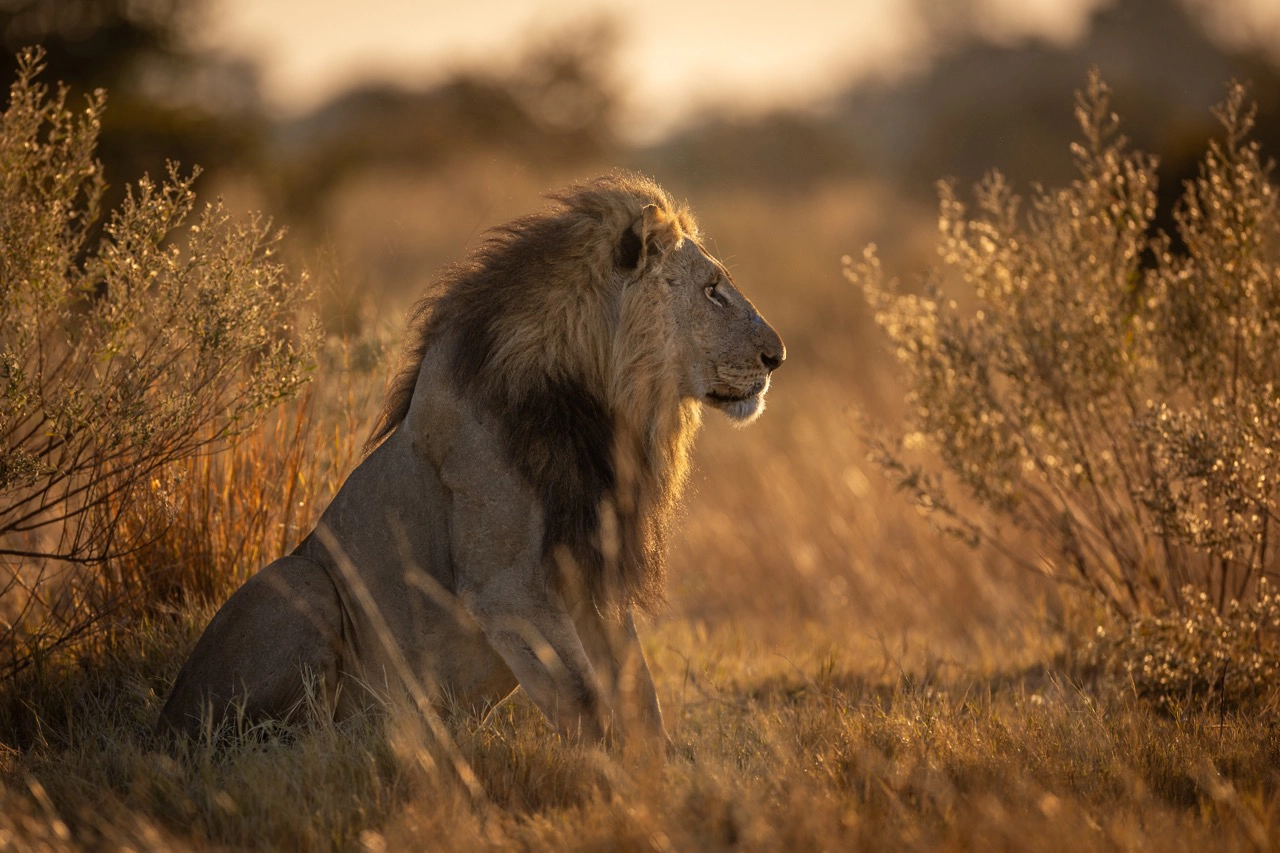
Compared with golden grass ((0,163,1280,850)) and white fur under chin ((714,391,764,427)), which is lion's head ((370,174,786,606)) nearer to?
white fur under chin ((714,391,764,427))

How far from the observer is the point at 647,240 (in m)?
4.48

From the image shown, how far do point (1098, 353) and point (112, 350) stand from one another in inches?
159

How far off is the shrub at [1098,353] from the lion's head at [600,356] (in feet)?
4.63

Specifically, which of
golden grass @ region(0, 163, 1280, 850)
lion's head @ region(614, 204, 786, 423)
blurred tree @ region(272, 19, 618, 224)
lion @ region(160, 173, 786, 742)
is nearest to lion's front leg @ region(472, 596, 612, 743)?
lion @ region(160, 173, 786, 742)

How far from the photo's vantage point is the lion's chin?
465 centimetres

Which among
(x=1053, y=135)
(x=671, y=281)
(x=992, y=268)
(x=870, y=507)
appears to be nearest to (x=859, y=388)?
(x=870, y=507)

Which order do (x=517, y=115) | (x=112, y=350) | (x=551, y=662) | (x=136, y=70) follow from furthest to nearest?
1. (x=517, y=115)
2. (x=136, y=70)
3. (x=112, y=350)
4. (x=551, y=662)

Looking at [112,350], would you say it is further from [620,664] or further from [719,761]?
[719,761]

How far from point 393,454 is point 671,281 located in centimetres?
116

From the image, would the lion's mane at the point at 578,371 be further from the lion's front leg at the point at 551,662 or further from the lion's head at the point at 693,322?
the lion's front leg at the point at 551,662

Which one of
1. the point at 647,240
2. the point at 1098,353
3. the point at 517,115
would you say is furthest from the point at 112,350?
the point at 517,115

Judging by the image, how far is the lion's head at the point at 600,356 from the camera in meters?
4.27

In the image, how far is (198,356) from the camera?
4.69 meters

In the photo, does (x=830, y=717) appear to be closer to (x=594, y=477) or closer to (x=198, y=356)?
(x=594, y=477)
